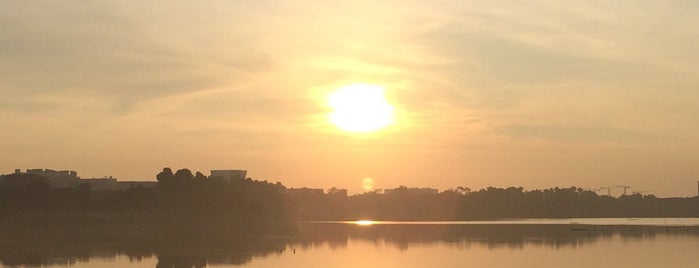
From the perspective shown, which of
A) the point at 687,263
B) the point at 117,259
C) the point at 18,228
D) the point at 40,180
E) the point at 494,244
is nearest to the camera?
the point at 687,263

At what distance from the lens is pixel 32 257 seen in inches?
2798

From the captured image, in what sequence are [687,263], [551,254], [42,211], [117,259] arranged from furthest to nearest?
1. [42,211]
2. [551,254]
3. [117,259]
4. [687,263]

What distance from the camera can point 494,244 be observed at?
294 feet

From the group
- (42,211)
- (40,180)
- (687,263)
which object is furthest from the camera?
(40,180)

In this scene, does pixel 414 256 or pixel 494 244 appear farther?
pixel 494 244

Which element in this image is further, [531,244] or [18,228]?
[18,228]

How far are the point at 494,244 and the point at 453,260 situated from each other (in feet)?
70.2

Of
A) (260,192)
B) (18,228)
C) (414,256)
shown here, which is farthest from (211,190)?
Answer: (414,256)

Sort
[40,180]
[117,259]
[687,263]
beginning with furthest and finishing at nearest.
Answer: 1. [40,180]
2. [117,259]
3. [687,263]

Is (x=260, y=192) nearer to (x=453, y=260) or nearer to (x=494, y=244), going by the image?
(x=494, y=244)

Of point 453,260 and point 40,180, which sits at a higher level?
point 40,180

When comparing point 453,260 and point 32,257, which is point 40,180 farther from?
point 453,260

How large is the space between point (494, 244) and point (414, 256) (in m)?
18.5

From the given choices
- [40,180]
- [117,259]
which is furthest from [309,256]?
[40,180]
